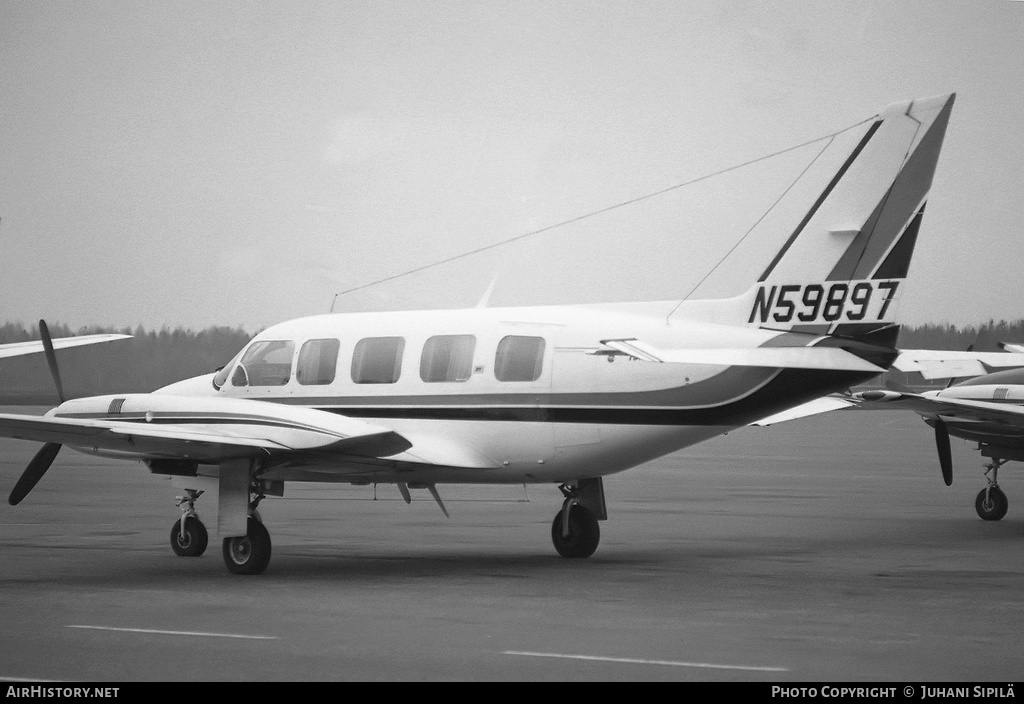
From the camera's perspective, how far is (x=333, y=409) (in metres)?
16.6

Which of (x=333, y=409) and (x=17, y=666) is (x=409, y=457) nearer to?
(x=333, y=409)

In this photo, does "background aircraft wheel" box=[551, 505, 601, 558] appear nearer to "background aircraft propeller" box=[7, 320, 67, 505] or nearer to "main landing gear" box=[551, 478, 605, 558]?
"main landing gear" box=[551, 478, 605, 558]

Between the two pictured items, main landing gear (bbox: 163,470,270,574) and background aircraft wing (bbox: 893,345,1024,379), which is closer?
→ main landing gear (bbox: 163,470,270,574)

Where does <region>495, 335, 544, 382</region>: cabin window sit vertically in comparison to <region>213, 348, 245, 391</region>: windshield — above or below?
above

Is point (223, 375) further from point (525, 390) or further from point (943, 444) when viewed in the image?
point (943, 444)

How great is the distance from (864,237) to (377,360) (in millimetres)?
5870

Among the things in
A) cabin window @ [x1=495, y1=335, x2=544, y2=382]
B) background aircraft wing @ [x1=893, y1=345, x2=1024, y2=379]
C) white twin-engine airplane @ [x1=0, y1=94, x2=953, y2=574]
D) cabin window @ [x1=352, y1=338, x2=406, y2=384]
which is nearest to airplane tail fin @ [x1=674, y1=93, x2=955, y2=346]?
white twin-engine airplane @ [x1=0, y1=94, x2=953, y2=574]

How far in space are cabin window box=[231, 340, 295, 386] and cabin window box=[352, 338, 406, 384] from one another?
1.05 meters

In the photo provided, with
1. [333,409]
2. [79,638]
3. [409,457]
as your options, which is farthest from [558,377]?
[79,638]

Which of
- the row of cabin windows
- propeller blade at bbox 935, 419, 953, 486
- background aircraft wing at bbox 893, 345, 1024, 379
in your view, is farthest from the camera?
background aircraft wing at bbox 893, 345, 1024, 379

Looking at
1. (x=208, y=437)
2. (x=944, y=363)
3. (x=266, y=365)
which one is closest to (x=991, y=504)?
(x=944, y=363)

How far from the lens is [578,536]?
16.2 m

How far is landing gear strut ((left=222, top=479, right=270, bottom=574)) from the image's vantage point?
14.5 meters

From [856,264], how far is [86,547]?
993cm
